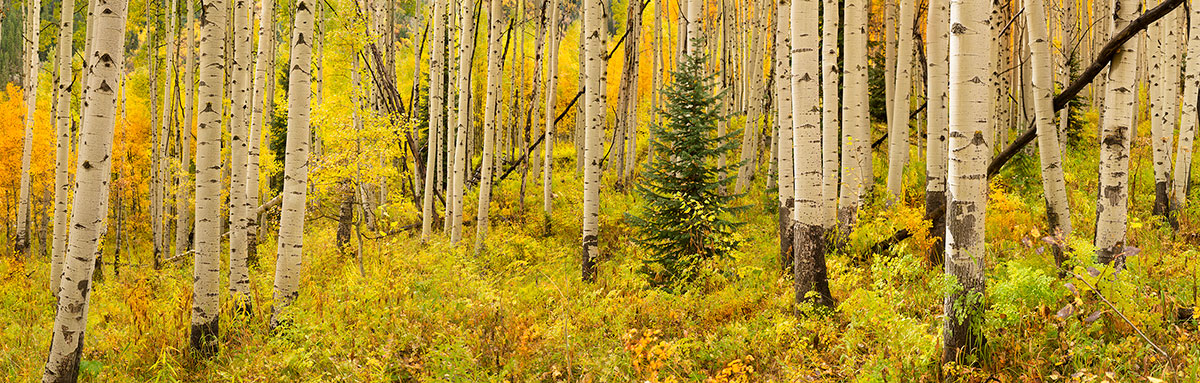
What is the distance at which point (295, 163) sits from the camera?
571cm

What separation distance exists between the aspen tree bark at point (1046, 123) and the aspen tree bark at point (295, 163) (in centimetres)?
641

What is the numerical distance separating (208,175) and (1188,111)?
10618 millimetres

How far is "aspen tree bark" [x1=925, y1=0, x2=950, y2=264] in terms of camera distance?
142 inches

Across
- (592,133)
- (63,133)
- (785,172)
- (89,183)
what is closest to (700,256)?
(785,172)

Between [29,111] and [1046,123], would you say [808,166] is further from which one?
[29,111]

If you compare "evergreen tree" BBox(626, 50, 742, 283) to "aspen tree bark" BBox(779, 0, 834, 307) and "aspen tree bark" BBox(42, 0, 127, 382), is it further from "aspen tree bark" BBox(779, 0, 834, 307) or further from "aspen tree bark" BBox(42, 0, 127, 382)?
"aspen tree bark" BBox(42, 0, 127, 382)

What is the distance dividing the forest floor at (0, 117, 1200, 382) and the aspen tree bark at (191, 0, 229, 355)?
0.29 metres

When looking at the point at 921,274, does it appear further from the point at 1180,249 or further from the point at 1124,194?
the point at 1180,249

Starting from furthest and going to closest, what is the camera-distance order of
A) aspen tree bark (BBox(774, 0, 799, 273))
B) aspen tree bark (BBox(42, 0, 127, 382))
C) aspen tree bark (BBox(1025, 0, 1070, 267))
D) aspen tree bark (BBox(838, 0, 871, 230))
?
aspen tree bark (BBox(838, 0, 871, 230)) < aspen tree bark (BBox(774, 0, 799, 273)) < aspen tree bark (BBox(1025, 0, 1070, 267)) < aspen tree bark (BBox(42, 0, 127, 382))

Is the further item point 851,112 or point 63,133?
point 63,133

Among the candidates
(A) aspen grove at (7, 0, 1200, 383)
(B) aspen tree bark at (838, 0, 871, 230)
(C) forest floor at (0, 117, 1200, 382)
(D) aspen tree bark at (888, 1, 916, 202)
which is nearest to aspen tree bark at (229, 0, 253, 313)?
(A) aspen grove at (7, 0, 1200, 383)

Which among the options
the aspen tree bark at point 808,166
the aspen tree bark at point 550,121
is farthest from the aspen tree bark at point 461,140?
the aspen tree bark at point 808,166

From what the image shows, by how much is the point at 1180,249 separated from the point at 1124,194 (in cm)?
261

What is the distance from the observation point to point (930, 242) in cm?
559
